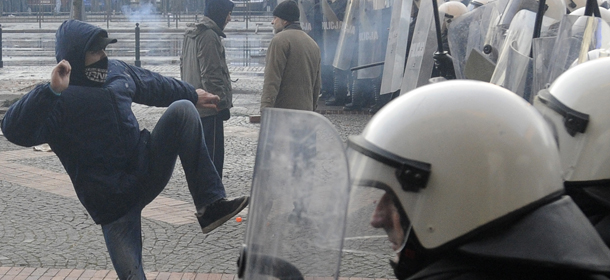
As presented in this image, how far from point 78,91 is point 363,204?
2.15m

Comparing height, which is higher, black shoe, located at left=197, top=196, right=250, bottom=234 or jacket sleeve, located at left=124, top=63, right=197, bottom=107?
jacket sleeve, located at left=124, top=63, right=197, bottom=107

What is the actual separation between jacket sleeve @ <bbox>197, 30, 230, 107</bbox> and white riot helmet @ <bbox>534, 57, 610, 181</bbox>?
12.3 feet

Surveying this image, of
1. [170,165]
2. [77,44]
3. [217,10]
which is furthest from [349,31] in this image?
[77,44]

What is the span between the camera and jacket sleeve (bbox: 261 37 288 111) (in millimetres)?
5797

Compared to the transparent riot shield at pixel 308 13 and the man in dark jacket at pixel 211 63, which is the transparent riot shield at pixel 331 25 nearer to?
the transparent riot shield at pixel 308 13

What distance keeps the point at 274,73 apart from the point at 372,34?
525 cm

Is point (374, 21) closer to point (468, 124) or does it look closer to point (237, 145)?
point (237, 145)

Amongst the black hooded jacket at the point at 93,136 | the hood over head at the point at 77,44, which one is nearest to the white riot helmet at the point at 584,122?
the black hooded jacket at the point at 93,136

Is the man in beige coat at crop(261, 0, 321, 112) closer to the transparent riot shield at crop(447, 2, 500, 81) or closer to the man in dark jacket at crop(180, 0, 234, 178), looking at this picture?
the man in dark jacket at crop(180, 0, 234, 178)

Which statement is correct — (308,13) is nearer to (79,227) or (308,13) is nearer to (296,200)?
(79,227)

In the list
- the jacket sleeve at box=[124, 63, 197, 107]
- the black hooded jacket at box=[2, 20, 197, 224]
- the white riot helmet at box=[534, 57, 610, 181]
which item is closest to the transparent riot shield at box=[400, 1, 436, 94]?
the jacket sleeve at box=[124, 63, 197, 107]

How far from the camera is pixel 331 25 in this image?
13148 millimetres

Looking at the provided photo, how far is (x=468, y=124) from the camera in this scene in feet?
5.03

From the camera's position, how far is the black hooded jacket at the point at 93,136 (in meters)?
3.34
